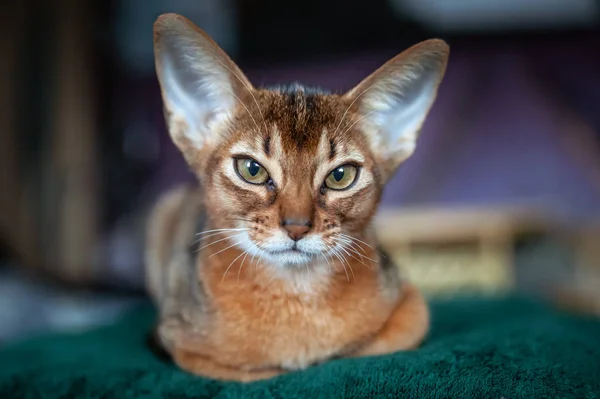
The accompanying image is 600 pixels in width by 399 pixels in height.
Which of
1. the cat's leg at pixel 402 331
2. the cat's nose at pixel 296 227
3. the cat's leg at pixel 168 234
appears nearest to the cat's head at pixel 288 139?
the cat's nose at pixel 296 227

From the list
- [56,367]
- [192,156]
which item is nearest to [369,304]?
[192,156]

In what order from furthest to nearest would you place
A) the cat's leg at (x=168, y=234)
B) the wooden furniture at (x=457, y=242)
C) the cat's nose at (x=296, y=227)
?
the wooden furniture at (x=457, y=242)
the cat's leg at (x=168, y=234)
the cat's nose at (x=296, y=227)

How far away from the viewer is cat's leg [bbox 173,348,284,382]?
3.43 feet

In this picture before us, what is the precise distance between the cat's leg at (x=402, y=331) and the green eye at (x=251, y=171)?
1.21 feet

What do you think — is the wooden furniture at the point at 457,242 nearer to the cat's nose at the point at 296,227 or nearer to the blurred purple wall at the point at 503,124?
the blurred purple wall at the point at 503,124

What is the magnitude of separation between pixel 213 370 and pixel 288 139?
44cm

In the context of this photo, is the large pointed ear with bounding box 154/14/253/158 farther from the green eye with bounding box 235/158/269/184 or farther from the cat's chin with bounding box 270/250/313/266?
the cat's chin with bounding box 270/250/313/266

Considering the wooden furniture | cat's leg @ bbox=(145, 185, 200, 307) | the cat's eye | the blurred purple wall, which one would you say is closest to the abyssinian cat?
the cat's eye

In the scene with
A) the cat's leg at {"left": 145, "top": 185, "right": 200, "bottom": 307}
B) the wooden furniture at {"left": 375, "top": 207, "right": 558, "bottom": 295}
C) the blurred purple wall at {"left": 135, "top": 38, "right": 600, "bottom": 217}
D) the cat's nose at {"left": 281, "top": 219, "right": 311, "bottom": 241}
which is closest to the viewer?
the cat's nose at {"left": 281, "top": 219, "right": 311, "bottom": 241}

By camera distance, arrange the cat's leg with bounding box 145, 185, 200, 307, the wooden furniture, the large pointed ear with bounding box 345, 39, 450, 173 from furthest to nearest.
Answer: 1. the wooden furniture
2. the cat's leg with bounding box 145, 185, 200, 307
3. the large pointed ear with bounding box 345, 39, 450, 173

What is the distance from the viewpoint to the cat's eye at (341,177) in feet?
3.30

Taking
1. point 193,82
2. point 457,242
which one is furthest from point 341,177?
point 457,242

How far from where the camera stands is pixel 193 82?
1071 mm

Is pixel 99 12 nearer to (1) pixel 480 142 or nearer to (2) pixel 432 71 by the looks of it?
(1) pixel 480 142
